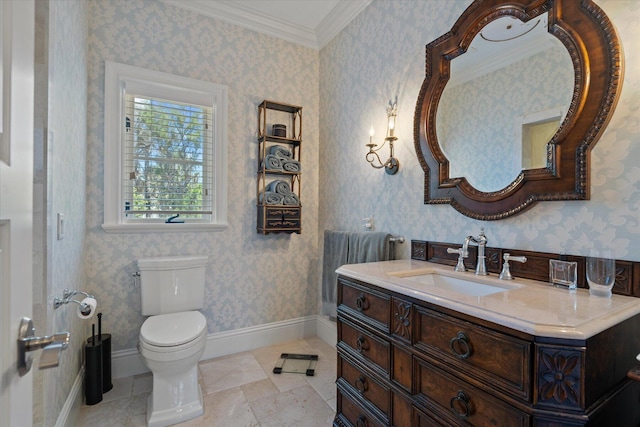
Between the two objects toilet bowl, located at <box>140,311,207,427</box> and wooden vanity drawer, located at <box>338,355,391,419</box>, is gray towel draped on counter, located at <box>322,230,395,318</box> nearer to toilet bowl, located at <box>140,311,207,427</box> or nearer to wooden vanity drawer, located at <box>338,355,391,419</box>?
wooden vanity drawer, located at <box>338,355,391,419</box>

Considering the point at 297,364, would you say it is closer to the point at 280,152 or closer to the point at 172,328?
the point at 172,328

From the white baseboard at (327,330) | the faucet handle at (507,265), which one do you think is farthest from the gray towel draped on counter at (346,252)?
the faucet handle at (507,265)

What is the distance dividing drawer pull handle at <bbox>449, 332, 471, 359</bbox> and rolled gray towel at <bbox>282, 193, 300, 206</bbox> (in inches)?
73.8

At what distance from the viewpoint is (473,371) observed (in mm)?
990

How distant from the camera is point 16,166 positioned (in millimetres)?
575

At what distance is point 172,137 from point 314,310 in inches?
79.1

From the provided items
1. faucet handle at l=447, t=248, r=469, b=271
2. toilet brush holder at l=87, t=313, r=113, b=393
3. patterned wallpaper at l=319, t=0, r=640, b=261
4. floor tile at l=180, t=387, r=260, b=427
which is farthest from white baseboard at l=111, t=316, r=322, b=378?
faucet handle at l=447, t=248, r=469, b=271

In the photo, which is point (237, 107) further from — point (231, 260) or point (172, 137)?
point (231, 260)

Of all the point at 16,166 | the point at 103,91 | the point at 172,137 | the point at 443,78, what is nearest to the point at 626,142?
the point at 443,78

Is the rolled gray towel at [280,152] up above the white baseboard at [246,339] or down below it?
above

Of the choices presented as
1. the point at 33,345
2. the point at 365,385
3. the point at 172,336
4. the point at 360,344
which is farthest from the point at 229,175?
the point at 33,345

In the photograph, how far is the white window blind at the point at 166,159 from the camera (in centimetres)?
234

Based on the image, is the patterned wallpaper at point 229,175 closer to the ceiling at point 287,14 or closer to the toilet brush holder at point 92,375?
the ceiling at point 287,14

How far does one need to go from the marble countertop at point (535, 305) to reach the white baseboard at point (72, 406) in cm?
165
